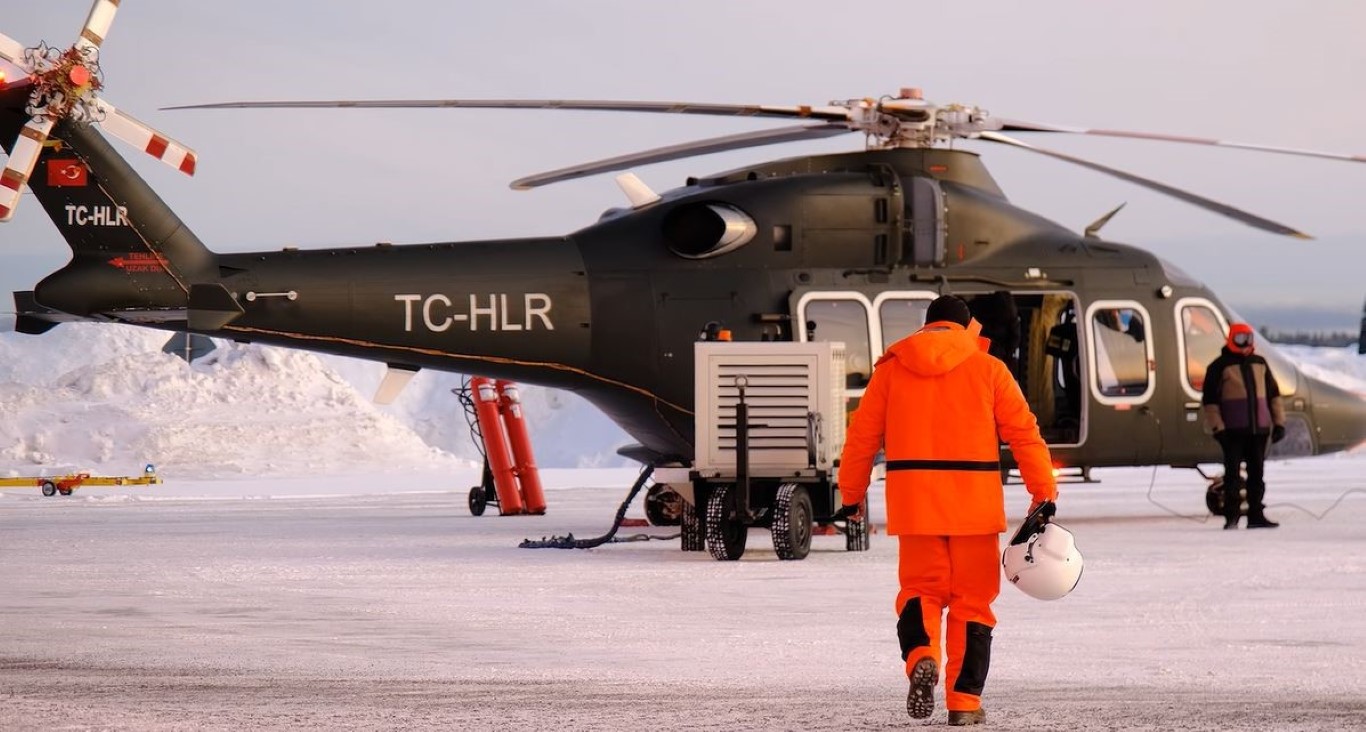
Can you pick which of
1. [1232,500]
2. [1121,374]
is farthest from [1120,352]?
[1232,500]

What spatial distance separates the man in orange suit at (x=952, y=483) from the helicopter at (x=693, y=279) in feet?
28.9

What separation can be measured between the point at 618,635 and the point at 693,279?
27.9 ft

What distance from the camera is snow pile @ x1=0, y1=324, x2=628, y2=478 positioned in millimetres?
52938

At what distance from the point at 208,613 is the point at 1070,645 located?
5223 millimetres

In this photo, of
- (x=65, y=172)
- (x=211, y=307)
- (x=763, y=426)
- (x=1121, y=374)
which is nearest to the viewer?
(x=763, y=426)

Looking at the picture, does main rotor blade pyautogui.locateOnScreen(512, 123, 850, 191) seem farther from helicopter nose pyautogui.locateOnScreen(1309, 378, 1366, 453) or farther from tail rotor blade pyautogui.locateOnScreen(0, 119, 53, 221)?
helicopter nose pyautogui.locateOnScreen(1309, 378, 1366, 453)

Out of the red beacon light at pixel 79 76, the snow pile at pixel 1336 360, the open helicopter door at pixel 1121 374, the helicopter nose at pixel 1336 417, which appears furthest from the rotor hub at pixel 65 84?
the snow pile at pixel 1336 360

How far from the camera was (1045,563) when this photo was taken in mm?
7371

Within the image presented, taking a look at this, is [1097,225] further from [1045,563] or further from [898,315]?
[1045,563]

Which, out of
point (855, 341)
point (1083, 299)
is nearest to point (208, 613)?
point (855, 341)

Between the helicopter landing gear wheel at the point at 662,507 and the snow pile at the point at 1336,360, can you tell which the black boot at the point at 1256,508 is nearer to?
the helicopter landing gear wheel at the point at 662,507

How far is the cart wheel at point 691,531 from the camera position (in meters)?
16.5

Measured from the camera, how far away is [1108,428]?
19.5m

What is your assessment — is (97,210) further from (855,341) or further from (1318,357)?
(1318,357)
